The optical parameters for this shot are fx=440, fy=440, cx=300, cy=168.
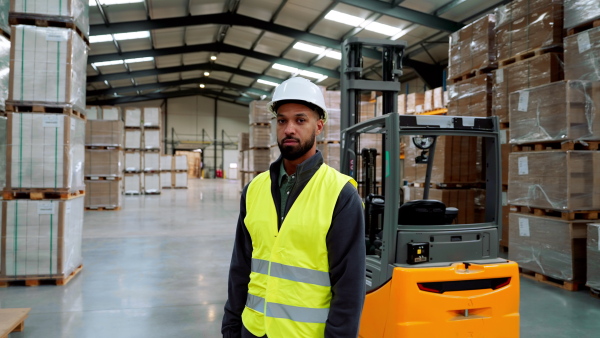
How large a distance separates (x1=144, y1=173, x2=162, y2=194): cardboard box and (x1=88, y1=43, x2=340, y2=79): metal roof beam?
4.57m

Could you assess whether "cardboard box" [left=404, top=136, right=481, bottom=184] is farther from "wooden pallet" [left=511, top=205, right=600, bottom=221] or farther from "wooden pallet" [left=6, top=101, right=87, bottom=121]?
"wooden pallet" [left=6, top=101, right=87, bottom=121]

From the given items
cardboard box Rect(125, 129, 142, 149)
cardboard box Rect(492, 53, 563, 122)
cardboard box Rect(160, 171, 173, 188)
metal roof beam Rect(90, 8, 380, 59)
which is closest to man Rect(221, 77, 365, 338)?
cardboard box Rect(492, 53, 563, 122)

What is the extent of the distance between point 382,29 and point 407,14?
69.7 inches

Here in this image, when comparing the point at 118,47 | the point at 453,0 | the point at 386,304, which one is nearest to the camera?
the point at 386,304

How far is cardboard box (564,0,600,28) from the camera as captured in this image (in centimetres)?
455

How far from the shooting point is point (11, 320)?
3053 millimetres

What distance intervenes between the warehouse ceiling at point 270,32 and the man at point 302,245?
33.4ft

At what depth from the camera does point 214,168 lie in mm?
33656

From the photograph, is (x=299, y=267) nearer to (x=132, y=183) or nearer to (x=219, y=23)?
(x=219, y=23)

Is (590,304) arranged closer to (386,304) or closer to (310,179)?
(386,304)

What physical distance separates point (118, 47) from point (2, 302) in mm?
13221

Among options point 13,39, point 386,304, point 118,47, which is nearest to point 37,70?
point 13,39

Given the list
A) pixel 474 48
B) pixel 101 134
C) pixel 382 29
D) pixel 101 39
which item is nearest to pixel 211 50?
pixel 101 39

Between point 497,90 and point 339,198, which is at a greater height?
point 497,90
